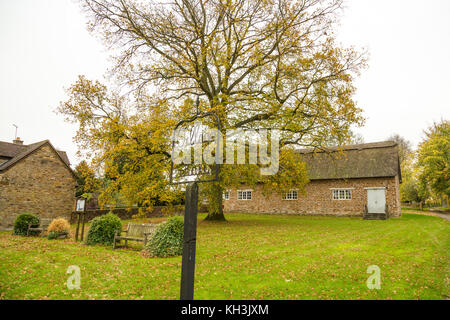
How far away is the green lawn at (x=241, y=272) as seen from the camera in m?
5.36

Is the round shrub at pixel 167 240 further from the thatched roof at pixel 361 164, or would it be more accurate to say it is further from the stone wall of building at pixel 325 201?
the thatched roof at pixel 361 164

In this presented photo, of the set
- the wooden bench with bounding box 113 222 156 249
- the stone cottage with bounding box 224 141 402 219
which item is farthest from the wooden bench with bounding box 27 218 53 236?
the stone cottage with bounding box 224 141 402 219

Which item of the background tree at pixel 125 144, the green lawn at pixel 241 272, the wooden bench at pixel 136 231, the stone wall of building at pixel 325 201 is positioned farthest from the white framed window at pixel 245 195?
the wooden bench at pixel 136 231

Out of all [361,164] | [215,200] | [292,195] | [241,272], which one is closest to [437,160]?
[361,164]

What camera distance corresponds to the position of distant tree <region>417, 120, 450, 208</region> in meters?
30.9

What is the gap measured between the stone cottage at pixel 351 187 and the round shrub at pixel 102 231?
56.1 ft

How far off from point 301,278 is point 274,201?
80.9ft

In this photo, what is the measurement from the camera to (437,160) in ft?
102

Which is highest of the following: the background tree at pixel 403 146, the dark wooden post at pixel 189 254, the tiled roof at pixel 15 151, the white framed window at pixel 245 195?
the background tree at pixel 403 146

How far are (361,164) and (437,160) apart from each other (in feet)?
40.5

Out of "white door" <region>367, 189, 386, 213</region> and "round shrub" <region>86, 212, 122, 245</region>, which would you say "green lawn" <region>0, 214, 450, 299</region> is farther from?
"white door" <region>367, 189, 386, 213</region>

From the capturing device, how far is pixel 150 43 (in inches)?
662
